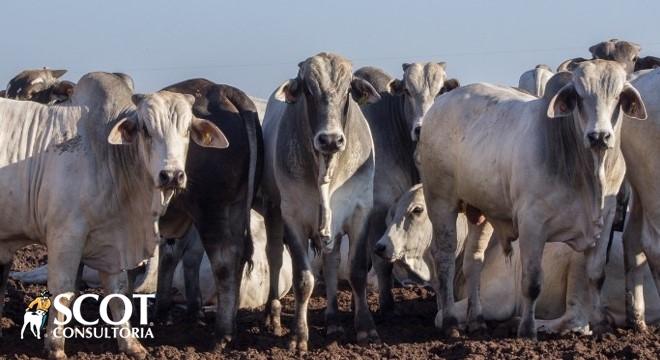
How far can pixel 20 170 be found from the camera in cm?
1045

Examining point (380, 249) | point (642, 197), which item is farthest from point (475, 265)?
point (642, 197)

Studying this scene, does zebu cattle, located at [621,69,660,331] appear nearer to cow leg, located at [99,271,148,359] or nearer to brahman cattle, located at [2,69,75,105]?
cow leg, located at [99,271,148,359]

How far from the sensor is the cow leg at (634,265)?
1127cm

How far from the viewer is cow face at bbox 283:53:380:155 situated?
35.2ft

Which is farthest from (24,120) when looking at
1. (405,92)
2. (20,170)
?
(405,92)

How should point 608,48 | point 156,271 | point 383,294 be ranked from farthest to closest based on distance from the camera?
1. point 608,48
2. point 156,271
3. point 383,294

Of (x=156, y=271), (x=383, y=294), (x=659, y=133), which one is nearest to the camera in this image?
(x=659, y=133)

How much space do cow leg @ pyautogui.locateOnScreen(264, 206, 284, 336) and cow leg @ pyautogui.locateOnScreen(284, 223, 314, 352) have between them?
90cm

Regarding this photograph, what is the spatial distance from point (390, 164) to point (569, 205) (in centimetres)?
311

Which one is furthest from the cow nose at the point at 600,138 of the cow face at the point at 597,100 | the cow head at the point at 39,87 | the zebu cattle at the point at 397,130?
the cow head at the point at 39,87

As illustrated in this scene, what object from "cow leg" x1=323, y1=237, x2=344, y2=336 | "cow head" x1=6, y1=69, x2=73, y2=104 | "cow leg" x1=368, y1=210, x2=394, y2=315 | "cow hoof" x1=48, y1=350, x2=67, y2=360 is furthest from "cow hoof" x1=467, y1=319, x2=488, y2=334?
"cow head" x1=6, y1=69, x2=73, y2=104

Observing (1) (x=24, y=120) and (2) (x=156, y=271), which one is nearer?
(1) (x=24, y=120)

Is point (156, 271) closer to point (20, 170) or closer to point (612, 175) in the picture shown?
point (20, 170)

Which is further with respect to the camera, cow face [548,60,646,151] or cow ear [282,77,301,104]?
cow ear [282,77,301,104]
